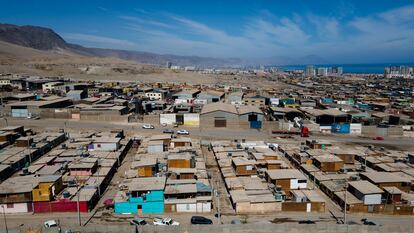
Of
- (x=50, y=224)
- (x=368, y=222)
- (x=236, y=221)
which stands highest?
(x=50, y=224)

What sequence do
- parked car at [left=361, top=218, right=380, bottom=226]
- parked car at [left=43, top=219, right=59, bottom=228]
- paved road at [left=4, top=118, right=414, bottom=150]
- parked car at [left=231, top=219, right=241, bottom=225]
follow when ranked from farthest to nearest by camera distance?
paved road at [left=4, top=118, right=414, bottom=150] → parked car at [left=361, top=218, right=380, bottom=226] → parked car at [left=231, top=219, right=241, bottom=225] → parked car at [left=43, top=219, right=59, bottom=228]

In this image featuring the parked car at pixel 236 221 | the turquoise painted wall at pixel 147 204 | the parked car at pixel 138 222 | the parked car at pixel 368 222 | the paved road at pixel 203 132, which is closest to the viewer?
the parked car at pixel 236 221

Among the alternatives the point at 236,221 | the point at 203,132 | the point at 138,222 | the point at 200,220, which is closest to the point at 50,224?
the point at 138,222

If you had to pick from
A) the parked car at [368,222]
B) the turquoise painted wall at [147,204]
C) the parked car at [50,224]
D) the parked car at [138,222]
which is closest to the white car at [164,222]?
the parked car at [138,222]

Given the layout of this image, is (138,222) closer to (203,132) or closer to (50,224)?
(50,224)

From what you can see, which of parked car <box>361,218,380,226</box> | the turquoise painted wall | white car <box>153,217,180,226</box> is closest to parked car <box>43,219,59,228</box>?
the turquoise painted wall

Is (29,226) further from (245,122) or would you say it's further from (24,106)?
(24,106)

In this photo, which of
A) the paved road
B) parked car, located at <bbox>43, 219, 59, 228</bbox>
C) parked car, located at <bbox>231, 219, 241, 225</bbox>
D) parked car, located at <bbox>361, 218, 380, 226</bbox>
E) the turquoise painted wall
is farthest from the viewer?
the paved road

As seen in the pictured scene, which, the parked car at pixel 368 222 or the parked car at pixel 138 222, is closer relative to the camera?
the parked car at pixel 138 222

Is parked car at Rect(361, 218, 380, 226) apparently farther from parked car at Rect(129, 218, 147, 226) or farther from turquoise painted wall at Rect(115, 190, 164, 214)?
parked car at Rect(129, 218, 147, 226)

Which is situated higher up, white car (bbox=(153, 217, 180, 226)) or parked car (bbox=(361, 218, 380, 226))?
white car (bbox=(153, 217, 180, 226))

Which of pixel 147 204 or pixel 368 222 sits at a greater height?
pixel 147 204

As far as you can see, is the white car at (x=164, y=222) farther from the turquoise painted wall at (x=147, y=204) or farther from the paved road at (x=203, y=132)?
the paved road at (x=203, y=132)
